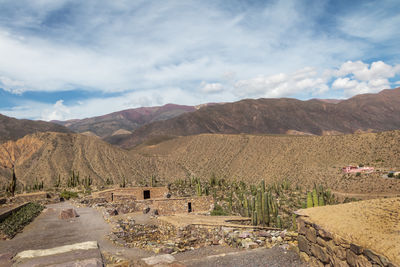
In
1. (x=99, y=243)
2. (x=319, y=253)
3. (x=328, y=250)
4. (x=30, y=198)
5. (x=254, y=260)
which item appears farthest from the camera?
(x=30, y=198)

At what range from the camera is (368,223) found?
5602 mm

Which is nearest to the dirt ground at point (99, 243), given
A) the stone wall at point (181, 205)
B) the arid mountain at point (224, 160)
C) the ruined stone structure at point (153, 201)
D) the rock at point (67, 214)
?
the rock at point (67, 214)

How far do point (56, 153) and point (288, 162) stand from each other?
50.8 meters

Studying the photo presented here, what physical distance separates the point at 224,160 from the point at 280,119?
97.8 m

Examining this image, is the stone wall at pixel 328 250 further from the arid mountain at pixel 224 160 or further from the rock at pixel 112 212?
the arid mountain at pixel 224 160

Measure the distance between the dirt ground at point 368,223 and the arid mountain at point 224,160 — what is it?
35.0m

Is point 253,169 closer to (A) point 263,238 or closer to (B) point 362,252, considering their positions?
(A) point 263,238

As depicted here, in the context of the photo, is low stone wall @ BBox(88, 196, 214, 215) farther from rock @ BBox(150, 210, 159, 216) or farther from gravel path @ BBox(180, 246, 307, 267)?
gravel path @ BBox(180, 246, 307, 267)

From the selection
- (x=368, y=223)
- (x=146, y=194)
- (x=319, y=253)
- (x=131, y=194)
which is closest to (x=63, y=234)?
(x=131, y=194)

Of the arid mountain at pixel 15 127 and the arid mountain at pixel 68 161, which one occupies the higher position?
the arid mountain at pixel 15 127

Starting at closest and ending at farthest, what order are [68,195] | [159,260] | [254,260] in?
[159,260]
[254,260]
[68,195]

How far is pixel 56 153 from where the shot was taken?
66.6 m

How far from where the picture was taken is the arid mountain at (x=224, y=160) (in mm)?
47750

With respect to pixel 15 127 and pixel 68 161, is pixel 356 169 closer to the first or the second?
pixel 68 161
